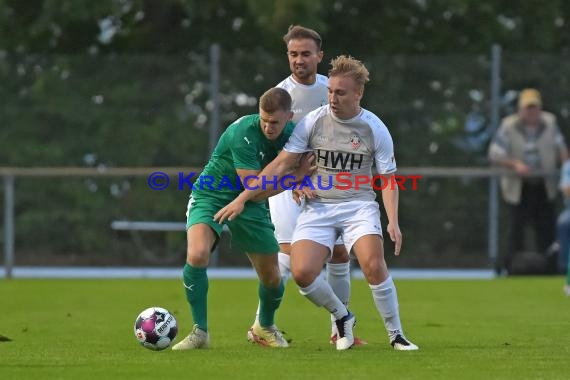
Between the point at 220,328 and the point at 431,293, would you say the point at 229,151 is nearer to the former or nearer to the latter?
the point at 220,328

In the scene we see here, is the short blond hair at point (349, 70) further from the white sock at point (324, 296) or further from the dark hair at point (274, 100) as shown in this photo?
the white sock at point (324, 296)

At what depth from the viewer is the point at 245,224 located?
30.8 feet

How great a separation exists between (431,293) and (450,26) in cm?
749

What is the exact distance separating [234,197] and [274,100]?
27.9 inches

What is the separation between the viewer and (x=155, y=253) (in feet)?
63.6

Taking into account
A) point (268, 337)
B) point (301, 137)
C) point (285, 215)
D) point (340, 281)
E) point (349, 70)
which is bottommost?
point (268, 337)

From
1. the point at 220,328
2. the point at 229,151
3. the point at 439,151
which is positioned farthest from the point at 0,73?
the point at 229,151

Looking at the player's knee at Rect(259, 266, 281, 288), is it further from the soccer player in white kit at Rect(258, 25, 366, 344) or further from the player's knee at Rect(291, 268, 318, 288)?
the soccer player in white kit at Rect(258, 25, 366, 344)

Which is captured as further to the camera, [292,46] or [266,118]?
[292,46]

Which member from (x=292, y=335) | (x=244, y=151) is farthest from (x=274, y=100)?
(x=292, y=335)

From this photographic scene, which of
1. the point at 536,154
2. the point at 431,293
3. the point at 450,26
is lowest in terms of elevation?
the point at 431,293

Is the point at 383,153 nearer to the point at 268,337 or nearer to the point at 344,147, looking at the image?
the point at 344,147

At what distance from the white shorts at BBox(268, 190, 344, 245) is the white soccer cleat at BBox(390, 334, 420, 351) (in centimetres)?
140

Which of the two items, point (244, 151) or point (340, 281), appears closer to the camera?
point (244, 151)
